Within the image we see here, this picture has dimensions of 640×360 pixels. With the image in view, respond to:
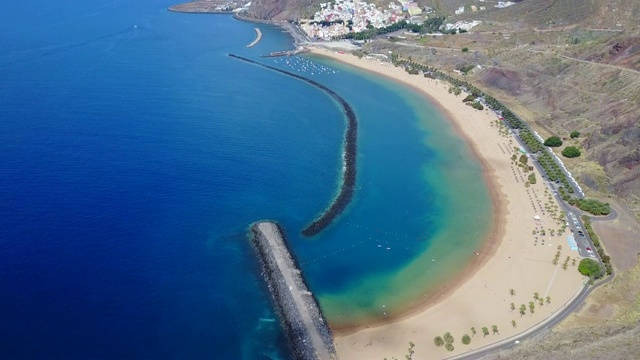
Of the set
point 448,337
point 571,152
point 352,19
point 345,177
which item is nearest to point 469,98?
point 571,152

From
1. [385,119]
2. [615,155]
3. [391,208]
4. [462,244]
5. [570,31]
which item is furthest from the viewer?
[570,31]

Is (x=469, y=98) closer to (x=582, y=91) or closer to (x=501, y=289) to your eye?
(x=582, y=91)

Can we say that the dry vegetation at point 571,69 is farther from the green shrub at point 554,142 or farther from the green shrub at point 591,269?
the green shrub at point 591,269

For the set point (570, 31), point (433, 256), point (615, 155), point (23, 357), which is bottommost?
point (23, 357)

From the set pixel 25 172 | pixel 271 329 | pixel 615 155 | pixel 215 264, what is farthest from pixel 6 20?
pixel 615 155

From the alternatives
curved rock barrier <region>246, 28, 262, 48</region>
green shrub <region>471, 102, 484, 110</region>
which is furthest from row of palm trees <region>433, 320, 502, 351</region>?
curved rock barrier <region>246, 28, 262, 48</region>

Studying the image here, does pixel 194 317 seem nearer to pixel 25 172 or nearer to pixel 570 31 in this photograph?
pixel 25 172
